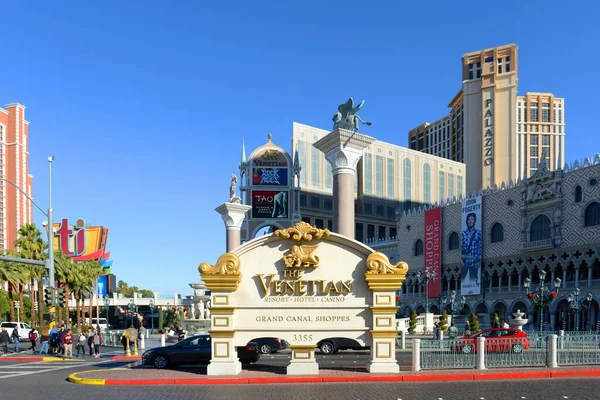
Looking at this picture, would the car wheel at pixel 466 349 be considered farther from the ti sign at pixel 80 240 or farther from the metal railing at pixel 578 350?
the ti sign at pixel 80 240

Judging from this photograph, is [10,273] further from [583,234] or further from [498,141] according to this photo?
[498,141]

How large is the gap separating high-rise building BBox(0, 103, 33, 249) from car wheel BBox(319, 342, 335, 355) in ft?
327

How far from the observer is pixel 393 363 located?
65.6ft

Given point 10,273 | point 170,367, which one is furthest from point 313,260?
point 10,273

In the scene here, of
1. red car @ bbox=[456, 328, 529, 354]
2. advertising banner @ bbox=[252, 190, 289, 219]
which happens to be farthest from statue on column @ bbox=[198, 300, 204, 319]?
advertising banner @ bbox=[252, 190, 289, 219]

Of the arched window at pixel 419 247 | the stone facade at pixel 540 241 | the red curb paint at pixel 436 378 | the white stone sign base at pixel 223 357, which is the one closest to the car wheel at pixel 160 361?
the white stone sign base at pixel 223 357

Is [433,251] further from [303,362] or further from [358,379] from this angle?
[358,379]

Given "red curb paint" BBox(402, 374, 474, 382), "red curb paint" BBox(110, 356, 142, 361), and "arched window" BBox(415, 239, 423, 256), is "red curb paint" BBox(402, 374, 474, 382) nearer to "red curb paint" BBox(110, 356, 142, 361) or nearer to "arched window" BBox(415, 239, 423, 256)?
"red curb paint" BBox(110, 356, 142, 361)

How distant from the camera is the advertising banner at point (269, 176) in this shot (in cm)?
9381

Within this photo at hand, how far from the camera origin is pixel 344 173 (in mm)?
27141

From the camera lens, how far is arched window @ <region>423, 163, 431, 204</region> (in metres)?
115

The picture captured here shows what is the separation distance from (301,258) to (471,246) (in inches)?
2113

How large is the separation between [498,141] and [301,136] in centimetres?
3180

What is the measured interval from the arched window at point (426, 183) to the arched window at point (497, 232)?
4671 centimetres
